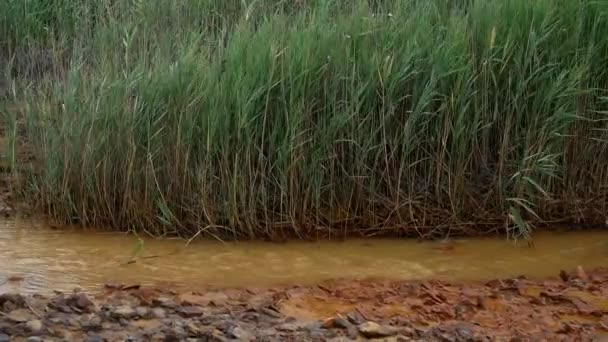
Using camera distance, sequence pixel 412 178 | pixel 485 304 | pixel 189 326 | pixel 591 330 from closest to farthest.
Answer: pixel 189 326, pixel 591 330, pixel 485 304, pixel 412 178

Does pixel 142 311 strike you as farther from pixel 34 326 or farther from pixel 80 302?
pixel 34 326

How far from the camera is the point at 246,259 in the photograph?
4824 mm

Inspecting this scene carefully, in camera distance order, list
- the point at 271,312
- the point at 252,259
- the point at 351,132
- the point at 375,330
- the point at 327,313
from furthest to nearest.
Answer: the point at 351,132
the point at 252,259
the point at 327,313
the point at 271,312
the point at 375,330

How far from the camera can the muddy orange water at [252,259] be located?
4512mm

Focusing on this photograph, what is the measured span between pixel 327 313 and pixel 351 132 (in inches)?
57.4

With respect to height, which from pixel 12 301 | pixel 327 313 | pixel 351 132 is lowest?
pixel 327 313

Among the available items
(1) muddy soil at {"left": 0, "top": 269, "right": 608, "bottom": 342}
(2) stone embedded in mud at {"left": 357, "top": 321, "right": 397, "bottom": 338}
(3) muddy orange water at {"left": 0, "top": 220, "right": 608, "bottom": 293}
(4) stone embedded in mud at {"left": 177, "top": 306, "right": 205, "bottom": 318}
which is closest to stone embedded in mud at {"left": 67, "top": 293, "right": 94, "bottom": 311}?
(1) muddy soil at {"left": 0, "top": 269, "right": 608, "bottom": 342}

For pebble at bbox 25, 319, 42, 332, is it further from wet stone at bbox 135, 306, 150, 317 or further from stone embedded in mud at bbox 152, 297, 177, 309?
stone embedded in mud at bbox 152, 297, 177, 309

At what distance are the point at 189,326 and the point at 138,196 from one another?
67.4 inches

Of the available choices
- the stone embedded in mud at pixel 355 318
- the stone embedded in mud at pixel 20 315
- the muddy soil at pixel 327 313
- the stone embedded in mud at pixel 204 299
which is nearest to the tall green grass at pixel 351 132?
the muddy soil at pixel 327 313

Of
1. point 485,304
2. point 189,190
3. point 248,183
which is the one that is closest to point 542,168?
point 485,304

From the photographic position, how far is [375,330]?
141 inches

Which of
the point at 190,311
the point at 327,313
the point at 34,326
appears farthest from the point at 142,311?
the point at 327,313

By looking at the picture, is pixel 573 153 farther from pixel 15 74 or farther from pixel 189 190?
pixel 15 74
